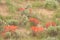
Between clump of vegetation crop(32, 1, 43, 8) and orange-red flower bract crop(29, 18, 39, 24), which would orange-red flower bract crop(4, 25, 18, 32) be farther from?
clump of vegetation crop(32, 1, 43, 8)

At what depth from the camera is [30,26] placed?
8.55m

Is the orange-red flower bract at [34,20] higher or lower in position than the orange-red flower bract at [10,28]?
lower

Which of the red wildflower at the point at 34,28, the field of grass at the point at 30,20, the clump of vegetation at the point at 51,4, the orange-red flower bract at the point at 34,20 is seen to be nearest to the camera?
the field of grass at the point at 30,20

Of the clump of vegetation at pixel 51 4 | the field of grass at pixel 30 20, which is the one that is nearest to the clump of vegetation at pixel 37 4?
the field of grass at pixel 30 20

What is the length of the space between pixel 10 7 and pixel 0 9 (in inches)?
15.5

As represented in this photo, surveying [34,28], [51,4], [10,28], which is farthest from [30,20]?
[51,4]

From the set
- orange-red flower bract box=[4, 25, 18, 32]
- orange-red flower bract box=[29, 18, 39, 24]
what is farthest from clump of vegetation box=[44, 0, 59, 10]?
orange-red flower bract box=[4, 25, 18, 32]

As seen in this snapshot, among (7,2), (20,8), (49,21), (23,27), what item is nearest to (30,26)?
(23,27)

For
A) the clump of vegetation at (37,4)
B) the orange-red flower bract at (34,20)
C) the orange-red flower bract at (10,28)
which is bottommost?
the clump of vegetation at (37,4)

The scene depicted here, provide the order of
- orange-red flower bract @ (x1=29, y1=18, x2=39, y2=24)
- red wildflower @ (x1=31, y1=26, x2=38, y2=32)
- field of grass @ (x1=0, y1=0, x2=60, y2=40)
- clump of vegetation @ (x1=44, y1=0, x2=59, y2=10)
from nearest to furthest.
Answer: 1. field of grass @ (x1=0, y1=0, x2=60, y2=40)
2. red wildflower @ (x1=31, y1=26, x2=38, y2=32)
3. orange-red flower bract @ (x1=29, y1=18, x2=39, y2=24)
4. clump of vegetation @ (x1=44, y1=0, x2=59, y2=10)

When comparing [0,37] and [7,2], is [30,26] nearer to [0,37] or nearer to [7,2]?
[0,37]

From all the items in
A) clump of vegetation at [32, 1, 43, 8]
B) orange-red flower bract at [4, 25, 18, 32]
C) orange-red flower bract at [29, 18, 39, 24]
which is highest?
orange-red flower bract at [4, 25, 18, 32]

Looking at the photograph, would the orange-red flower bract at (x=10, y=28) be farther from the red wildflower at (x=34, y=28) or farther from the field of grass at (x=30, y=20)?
Answer: the red wildflower at (x=34, y=28)

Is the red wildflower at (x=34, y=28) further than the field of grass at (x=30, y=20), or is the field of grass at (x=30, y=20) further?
the red wildflower at (x=34, y=28)
